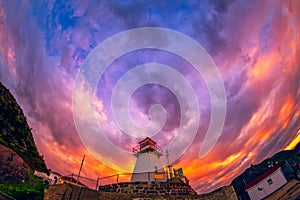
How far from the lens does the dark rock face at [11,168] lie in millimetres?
19281

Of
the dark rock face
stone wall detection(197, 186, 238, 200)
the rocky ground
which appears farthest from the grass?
the rocky ground

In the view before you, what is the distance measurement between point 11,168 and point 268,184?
42.7 metres

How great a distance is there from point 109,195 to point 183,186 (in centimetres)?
1129

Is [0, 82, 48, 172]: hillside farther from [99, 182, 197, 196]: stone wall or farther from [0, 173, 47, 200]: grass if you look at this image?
[99, 182, 197, 196]: stone wall

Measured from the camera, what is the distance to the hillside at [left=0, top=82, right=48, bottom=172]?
25544 mm

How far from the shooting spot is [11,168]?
2019 centimetres

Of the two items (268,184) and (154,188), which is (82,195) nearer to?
(154,188)

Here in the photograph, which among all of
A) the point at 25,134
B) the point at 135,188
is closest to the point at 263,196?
the point at 135,188

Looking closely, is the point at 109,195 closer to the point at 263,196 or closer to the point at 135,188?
Answer: the point at 135,188

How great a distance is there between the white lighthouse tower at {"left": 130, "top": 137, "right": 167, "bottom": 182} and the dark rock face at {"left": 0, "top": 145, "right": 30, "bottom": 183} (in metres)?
15.2

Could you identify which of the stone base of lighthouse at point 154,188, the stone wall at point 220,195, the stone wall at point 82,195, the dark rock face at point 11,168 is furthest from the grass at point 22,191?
the stone wall at point 220,195

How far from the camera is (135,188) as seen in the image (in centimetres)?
2141

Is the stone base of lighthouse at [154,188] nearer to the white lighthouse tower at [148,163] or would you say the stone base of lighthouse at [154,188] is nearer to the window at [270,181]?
the white lighthouse tower at [148,163]

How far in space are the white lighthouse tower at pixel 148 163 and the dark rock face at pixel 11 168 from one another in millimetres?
15234
